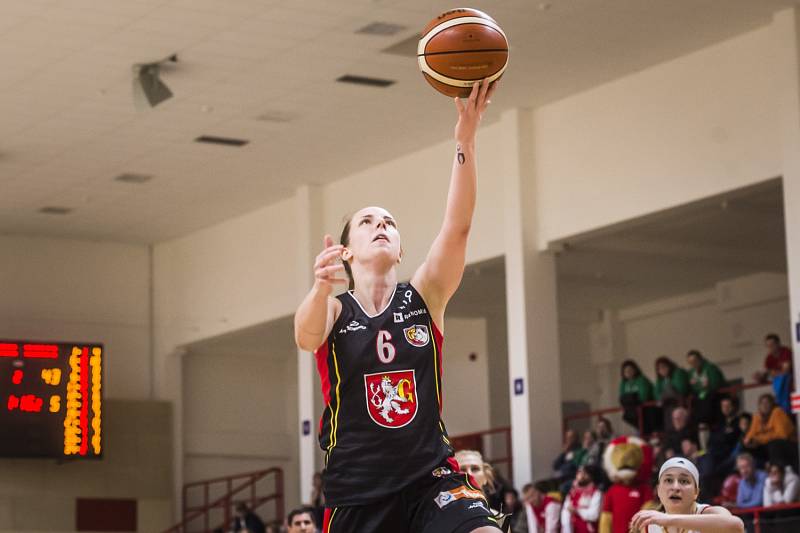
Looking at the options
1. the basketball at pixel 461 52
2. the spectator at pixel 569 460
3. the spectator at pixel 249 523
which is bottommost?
the spectator at pixel 249 523

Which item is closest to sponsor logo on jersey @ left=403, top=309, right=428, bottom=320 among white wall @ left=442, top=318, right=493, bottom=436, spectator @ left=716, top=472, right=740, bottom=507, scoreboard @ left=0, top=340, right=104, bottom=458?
spectator @ left=716, top=472, right=740, bottom=507

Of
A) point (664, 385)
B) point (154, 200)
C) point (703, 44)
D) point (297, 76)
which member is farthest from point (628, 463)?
point (154, 200)

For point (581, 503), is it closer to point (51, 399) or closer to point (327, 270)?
point (51, 399)

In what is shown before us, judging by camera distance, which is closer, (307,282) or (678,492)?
(678,492)

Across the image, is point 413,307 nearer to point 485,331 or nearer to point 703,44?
point 703,44

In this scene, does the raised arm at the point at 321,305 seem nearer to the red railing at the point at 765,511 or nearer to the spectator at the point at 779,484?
the red railing at the point at 765,511

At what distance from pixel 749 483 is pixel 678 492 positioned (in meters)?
8.75

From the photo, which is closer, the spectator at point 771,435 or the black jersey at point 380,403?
the black jersey at point 380,403

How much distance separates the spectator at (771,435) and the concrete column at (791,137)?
1.59 feet

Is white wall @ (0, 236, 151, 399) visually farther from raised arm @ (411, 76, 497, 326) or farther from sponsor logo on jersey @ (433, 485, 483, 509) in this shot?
sponsor logo on jersey @ (433, 485, 483, 509)

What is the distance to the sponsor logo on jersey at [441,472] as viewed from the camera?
5.39 meters

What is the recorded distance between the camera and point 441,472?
5402 mm

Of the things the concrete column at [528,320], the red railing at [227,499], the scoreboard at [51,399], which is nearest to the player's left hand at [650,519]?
the concrete column at [528,320]

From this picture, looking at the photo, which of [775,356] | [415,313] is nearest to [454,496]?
[415,313]
